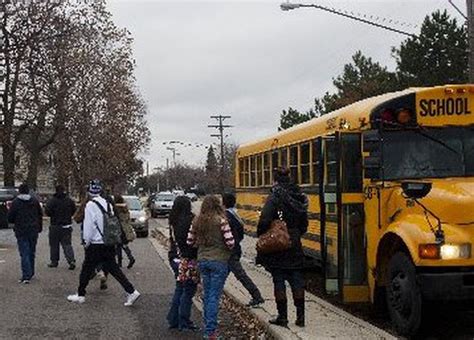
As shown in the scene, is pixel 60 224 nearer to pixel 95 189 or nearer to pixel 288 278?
pixel 95 189

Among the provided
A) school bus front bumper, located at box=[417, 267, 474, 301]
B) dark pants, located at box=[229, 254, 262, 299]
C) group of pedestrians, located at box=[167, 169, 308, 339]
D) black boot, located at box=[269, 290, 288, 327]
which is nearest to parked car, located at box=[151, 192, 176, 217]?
dark pants, located at box=[229, 254, 262, 299]

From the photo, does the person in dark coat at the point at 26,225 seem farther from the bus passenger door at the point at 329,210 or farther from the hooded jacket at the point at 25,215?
the bus passenger door at the point at 329,210

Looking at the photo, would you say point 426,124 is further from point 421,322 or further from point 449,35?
point 449,35

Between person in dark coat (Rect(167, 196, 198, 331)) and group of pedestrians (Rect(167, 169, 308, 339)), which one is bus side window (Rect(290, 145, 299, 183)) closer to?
group of pedestrians (Rect(167, 169, 308, 339))

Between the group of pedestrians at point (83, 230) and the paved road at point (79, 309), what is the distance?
0.28 metres

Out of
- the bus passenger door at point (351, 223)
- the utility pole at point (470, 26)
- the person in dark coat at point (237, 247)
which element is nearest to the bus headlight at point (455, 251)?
the bus passenger door at point (351, 223)

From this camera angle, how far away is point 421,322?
7922mm

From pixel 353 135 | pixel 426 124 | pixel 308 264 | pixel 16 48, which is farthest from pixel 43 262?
pixel 16 48

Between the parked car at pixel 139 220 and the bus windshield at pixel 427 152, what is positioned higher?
the bus windshield at pixel 427 152

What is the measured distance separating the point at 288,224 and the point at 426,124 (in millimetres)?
2046

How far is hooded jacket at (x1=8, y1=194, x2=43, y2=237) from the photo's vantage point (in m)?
13.7

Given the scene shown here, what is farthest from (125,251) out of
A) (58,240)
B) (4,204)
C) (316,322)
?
(4,204)

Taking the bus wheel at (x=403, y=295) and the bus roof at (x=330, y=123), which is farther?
the bus roof at (x=330, y=123)

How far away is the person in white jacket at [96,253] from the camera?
1083 cm
